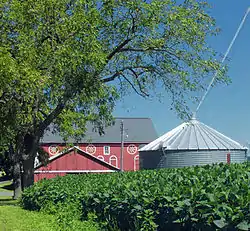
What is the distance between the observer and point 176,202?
752 cm

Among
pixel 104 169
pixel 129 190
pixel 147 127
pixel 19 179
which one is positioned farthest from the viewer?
pixel 147 127

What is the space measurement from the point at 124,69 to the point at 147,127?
5963 cm

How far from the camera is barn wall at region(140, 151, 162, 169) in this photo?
32.5 m

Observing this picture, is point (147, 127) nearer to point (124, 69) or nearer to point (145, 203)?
point (124, 69)

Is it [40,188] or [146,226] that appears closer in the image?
[146,226]

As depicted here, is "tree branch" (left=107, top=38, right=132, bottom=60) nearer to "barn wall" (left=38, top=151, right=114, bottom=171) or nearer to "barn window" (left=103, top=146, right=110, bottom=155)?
"barn wall" (left=38, top=151, right=114, bottom=171)

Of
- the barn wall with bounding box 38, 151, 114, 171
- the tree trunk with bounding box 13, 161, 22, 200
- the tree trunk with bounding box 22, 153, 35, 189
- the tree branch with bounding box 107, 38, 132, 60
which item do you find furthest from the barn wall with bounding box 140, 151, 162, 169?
the barn wall with bounding box 38, 151, 114, 171

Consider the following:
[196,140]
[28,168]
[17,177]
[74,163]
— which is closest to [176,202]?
[28,168]

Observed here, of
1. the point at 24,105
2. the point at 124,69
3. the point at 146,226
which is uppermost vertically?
the point at 124,69

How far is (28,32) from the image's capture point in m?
18.4

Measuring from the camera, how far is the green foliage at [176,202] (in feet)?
20.7

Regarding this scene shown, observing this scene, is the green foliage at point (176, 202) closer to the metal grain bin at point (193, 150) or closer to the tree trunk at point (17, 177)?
the metal grain bin at point (193, 150)

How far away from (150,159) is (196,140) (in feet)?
11.2

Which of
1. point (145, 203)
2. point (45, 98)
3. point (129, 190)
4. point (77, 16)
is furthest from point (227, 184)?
point (45, 98)
